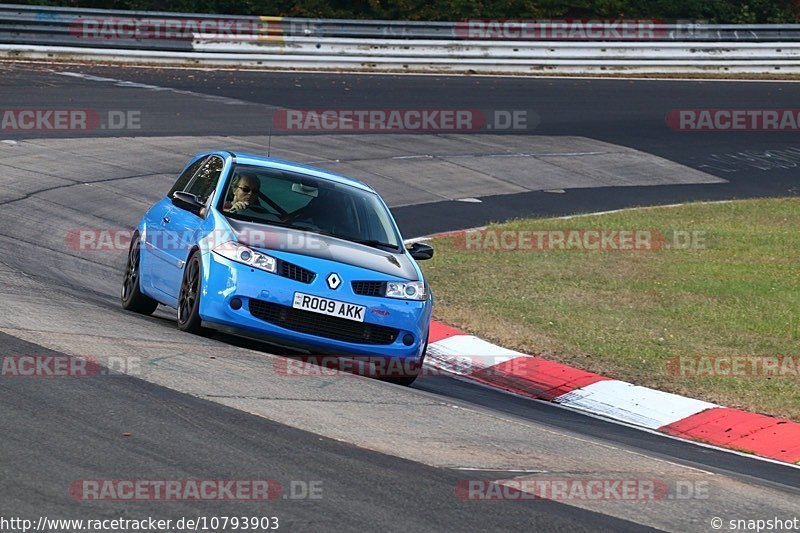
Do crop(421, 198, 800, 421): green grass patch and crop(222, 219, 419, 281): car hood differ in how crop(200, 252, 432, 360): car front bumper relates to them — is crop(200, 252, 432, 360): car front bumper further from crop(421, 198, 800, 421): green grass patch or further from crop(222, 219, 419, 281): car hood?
crop(421, 198, 800, 421): green grass patch

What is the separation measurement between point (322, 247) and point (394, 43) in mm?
22965

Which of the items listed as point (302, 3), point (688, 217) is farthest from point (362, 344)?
point (302, 3)

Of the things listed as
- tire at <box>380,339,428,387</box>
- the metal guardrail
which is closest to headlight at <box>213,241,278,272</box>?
tire at <box>380,339,428,387</box>

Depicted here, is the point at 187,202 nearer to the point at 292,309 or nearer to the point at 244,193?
the point at 244,193

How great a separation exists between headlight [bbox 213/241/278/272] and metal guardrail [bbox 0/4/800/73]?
21.0 meters

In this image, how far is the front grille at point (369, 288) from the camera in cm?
939

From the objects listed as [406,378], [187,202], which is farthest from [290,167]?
[406,378]

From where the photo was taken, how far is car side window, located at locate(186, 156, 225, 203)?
35.0 ft

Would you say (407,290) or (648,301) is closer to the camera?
(407,290)

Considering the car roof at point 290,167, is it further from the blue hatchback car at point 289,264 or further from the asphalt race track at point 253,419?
the asphalt race track at point 253,419

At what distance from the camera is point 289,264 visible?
9297 mm

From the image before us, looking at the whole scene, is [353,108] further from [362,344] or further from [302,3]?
[362,344]

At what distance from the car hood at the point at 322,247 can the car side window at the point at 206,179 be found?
878mm

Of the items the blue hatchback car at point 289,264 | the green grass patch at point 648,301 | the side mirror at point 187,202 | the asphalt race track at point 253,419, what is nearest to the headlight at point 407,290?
the blue hatchback car at point 289,264
